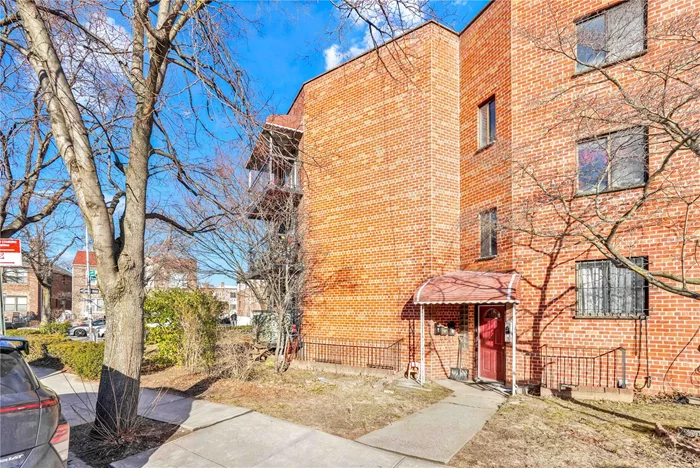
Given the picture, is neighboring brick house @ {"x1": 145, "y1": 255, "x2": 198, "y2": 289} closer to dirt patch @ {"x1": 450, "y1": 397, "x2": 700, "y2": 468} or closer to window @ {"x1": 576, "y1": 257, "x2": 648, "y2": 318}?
dirt patch @ {"x1": 450, "y1": 397, "x2": 700, "y2": 468}

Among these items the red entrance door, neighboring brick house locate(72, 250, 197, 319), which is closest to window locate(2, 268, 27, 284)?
neighboring brick house locate(72, 250, 197, 319)

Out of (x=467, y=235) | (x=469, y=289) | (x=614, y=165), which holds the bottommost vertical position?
(x=469, y=289)

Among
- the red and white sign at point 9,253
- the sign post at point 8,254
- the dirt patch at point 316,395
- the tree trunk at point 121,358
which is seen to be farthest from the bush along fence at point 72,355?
the tree trunk at point 121,358

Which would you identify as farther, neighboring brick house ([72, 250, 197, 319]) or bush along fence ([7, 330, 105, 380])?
neighboring brick house ([72, 250, 197, 319])

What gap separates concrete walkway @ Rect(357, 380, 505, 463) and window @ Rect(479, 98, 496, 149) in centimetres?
675

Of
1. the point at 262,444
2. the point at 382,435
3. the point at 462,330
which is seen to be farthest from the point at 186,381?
the point at 462,330

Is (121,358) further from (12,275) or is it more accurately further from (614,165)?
(12,275)

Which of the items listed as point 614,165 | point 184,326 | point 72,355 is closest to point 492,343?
point 614,165

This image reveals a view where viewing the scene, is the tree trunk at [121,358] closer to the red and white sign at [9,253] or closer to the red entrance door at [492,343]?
the red and white sign at [9,253]

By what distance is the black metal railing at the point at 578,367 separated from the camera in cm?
829

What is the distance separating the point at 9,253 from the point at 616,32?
12950 millimetres

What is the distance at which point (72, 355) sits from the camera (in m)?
10.3

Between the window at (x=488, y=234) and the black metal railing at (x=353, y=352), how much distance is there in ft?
11.6

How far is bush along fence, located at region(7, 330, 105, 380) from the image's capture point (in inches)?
381
